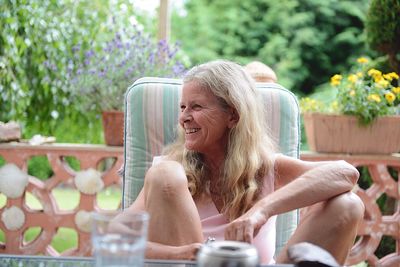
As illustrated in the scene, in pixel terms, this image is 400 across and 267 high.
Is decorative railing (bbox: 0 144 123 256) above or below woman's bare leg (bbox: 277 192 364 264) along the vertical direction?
below

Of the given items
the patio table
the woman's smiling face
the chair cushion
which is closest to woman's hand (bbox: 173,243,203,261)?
the patio table

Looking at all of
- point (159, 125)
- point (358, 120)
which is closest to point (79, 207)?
point (159, 125)

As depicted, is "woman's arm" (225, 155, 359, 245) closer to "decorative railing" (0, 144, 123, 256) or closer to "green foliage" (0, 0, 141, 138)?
"decorative railing" (0, 144, 123, 256)

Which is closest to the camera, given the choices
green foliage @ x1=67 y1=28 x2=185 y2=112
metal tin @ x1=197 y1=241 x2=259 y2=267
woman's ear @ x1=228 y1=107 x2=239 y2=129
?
metal tin @ x1=197 y1=241 x2=259 y2=267

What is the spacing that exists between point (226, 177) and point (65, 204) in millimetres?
4052

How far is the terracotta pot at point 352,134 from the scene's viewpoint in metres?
2.82

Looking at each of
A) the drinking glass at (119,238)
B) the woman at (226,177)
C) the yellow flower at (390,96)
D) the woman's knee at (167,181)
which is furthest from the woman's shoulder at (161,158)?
the yellow flower at (390,96)

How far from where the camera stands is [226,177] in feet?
6.15

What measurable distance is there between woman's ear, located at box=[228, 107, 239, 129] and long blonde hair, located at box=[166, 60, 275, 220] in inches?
0.7

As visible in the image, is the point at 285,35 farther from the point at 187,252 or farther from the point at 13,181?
the point at 187,252

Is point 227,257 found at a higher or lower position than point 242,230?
higher

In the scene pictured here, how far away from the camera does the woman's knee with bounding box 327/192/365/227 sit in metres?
1.48

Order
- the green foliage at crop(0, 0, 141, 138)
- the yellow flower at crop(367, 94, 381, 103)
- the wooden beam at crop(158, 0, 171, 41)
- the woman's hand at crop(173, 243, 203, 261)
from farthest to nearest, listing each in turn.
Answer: the wooden beam at crop(158, 0, 171, 41)
the green foliage at crop(0, 0, 141, 138)
the yellow flower at crop(367, 94, 381, 103)
the woman's hand at crop(173, 243, 203, 261)

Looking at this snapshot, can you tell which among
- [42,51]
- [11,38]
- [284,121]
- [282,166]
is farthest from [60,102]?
[282,166]
